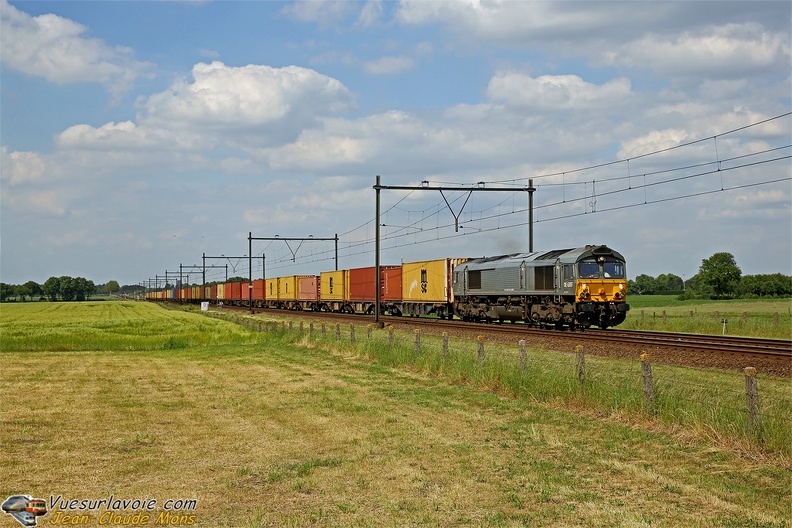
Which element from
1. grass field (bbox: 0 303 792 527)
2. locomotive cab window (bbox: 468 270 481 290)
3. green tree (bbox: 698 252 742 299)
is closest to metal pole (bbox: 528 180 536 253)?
locomotive cab window (bbox: 468 270 481 290)

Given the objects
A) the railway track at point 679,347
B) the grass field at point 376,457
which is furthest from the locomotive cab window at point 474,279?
the grass field at point 376,457

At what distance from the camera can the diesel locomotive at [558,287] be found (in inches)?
1320

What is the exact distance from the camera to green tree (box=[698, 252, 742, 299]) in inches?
→ 5827

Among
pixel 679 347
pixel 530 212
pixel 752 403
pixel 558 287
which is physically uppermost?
pixel 530 212

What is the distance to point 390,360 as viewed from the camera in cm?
2397

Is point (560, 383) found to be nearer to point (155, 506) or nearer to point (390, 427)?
point (390, 427)

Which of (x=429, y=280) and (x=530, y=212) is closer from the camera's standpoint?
(x=530, y=212)

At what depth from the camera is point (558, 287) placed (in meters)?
34.8

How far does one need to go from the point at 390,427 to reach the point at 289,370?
10.2 m

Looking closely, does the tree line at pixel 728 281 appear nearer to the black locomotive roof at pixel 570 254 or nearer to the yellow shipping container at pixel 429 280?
the yellow shipping container at pixel 429 280

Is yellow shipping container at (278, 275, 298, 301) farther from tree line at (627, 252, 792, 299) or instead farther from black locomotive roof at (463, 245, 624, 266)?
tree line at (627, 252, 792, 299)

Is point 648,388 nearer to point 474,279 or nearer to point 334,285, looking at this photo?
point 474,279

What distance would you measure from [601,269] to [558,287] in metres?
2.14

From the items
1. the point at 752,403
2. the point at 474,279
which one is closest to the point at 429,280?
the point at 474,279
